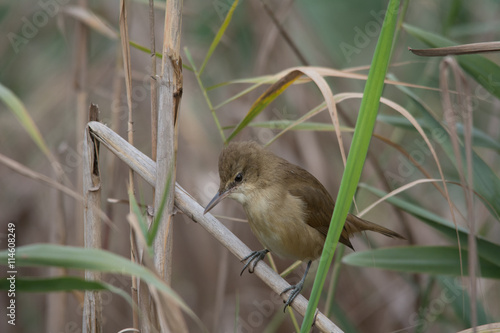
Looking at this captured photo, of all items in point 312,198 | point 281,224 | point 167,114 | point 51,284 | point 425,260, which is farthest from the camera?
point 312,198

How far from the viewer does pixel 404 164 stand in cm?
357

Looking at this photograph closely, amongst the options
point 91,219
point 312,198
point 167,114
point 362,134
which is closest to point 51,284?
point 91,219

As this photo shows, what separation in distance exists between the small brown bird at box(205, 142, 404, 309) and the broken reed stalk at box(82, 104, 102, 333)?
0.53m

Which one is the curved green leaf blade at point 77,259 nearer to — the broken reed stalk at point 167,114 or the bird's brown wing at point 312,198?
the broken reed stalk at point 167,114

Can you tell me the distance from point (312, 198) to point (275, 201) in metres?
0.20

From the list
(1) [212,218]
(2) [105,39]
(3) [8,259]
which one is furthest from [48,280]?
(2) [105,39]

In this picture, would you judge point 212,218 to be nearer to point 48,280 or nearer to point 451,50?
point 48,280

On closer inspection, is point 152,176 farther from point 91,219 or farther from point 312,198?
point 312,198

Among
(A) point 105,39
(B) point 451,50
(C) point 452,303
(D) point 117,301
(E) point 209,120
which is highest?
(A) point 105,39

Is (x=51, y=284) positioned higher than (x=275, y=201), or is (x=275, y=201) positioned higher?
(x=275, y=201)

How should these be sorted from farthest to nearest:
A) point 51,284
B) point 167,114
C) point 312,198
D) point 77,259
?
point 312,198, point 167,114, point 51,284, point 77,259

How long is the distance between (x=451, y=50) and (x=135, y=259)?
1091 millimetres

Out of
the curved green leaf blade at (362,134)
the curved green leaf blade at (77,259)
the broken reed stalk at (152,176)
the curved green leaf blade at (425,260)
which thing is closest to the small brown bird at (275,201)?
the curved green leaf blade at (425,260)

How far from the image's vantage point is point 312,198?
235cm
